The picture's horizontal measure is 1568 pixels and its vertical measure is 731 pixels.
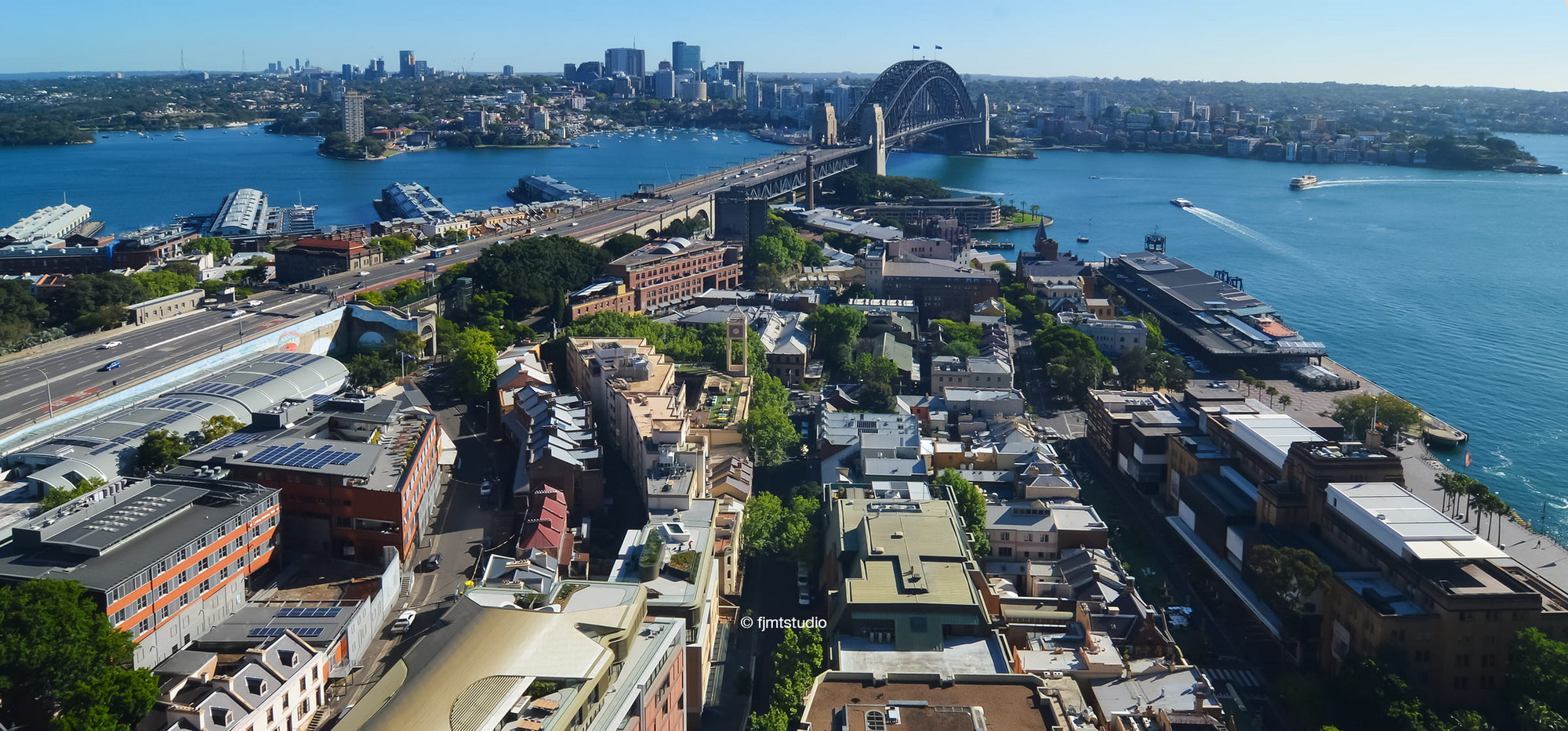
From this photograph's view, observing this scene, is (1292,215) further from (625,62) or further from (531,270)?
(625,62)

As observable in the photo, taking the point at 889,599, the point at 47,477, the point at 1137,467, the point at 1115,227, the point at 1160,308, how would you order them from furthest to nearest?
the point at 1115,227 < the point at 1160,308 < the point at 1137,467 < the point at 47,477 < the point at 889,599

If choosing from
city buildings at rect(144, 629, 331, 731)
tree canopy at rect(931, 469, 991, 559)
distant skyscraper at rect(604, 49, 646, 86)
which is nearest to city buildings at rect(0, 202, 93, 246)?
city buildings at rect(144, 629, 331, 731)

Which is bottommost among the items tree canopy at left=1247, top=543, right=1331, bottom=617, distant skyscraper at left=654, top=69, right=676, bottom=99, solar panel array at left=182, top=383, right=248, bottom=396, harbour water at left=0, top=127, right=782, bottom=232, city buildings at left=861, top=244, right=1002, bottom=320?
tree canopy at left=1247, top=543, right=1331, bottom=617

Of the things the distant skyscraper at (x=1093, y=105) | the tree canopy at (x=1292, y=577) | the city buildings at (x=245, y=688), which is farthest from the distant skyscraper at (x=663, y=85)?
the city buildings at (x=245, y=688)

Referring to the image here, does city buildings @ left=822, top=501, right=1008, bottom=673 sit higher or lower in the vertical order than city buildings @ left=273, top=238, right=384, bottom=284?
lower

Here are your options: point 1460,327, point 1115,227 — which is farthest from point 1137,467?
point 1115,227

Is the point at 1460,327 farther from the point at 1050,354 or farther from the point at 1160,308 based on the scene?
the point at 1050,354

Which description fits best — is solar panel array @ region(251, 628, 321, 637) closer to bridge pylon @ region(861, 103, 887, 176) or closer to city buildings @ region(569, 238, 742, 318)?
city buildings @ region(569, 238, 742, 318)

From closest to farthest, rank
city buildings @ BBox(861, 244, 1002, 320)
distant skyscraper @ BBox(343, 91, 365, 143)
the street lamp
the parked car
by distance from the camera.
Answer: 1. the parked car
2. the street lamp
3. city buildings @ BBox(861, 244, 1002, 320)
4. distant skyscraper @ BBox(343, 91, 365, 143)
